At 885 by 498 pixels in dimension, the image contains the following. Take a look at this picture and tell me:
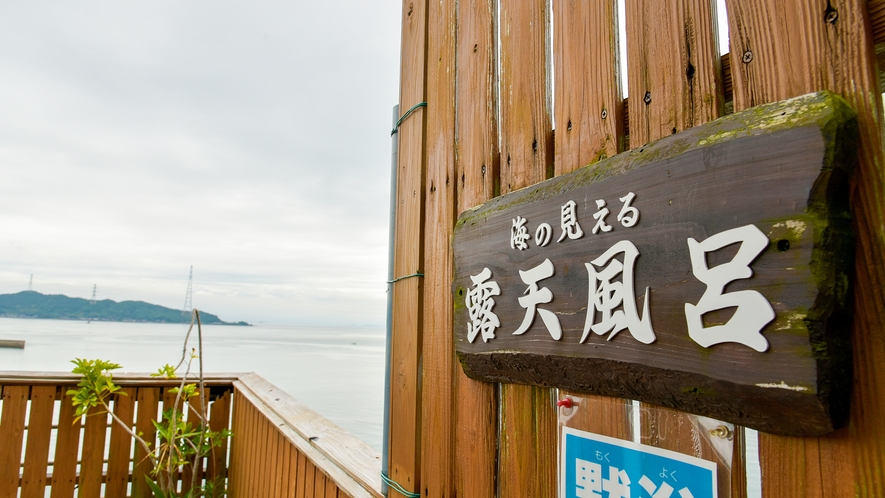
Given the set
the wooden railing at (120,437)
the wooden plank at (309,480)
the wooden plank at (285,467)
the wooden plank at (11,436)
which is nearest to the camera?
the wooden plank at (309,480)

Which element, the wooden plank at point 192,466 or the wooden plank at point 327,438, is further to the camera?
the wooden plank at point 192,466

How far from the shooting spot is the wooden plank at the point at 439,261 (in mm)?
1193

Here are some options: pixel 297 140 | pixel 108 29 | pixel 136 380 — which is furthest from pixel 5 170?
pixel 136 380

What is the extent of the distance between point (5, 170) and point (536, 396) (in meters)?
23.8

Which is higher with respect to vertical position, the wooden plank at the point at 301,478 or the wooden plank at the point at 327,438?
the wooden plank at the point at 327,438

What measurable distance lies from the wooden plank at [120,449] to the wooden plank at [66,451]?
0.19m

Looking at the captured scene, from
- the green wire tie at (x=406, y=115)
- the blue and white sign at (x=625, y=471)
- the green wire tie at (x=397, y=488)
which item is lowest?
the green wire tie at (x=397, y=488)

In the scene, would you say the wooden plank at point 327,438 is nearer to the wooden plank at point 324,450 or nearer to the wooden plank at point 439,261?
the wooden plank at point 324,450

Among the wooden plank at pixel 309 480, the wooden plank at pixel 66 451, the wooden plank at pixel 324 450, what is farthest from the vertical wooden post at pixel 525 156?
the wooden plank at pixel 66 451

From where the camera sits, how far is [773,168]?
1.72 feet

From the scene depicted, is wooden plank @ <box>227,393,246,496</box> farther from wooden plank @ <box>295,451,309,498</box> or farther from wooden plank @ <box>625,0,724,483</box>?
wooden plank @ <box>625,0,724,483</box>

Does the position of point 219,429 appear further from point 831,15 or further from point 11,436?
point 831,15

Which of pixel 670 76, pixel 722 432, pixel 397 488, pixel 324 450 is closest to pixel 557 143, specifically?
pixel 670 76

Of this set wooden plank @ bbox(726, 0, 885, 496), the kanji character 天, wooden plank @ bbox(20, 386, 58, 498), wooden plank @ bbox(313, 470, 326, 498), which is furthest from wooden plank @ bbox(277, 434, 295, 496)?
wooden plank @ bbox(726, 0, 885, 496)
